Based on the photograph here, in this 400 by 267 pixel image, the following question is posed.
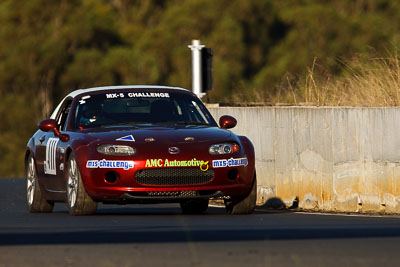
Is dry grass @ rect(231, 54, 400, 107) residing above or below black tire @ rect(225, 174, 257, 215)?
above

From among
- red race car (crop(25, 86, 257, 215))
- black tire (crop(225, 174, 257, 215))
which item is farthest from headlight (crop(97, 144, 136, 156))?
black tire (crop(225, 174, 257, 215))

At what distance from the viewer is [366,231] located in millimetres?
11156

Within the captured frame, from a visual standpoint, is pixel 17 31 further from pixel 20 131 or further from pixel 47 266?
pixel 47 266

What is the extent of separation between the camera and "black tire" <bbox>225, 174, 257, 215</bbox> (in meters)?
14.1

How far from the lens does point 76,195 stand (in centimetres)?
1378

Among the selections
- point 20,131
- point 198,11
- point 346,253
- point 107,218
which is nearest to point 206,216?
point 107,218

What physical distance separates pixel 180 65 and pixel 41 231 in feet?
135

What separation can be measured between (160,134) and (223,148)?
2.17 feet

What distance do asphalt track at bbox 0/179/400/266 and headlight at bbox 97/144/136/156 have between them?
651 millimetres

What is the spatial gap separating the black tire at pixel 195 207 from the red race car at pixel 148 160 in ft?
3.04

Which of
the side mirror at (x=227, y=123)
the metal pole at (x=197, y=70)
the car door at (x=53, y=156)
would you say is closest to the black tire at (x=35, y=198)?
the car door at (x=53, y=156)

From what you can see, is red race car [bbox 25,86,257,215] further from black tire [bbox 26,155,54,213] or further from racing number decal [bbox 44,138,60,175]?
black tire [bbox 26,155,54,213]

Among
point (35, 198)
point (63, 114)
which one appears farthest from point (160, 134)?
point (35, 198)

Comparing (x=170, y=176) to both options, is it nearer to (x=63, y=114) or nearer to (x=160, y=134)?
(x=160, y=134)
